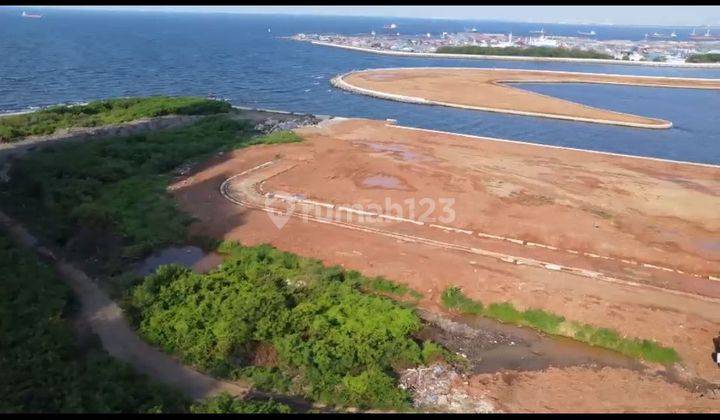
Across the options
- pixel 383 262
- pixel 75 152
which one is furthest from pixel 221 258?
pixel 75 152

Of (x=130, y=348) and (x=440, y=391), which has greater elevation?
(x=130, y=348)

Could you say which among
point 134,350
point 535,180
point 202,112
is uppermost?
point 202,112

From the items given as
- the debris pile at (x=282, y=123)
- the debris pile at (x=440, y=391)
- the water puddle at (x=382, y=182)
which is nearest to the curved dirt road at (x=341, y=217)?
the water puddle at (x=382, y=182)

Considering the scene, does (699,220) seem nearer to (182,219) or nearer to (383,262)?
(383,262)

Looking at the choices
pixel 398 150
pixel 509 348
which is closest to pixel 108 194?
pixel 398 150

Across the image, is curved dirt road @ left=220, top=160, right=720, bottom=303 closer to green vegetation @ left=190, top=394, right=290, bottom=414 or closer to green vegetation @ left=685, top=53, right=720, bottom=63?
green vegetation @ left=190, top=394, right=290, bottom=414

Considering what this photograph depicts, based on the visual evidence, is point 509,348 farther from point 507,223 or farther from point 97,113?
point 97,113
